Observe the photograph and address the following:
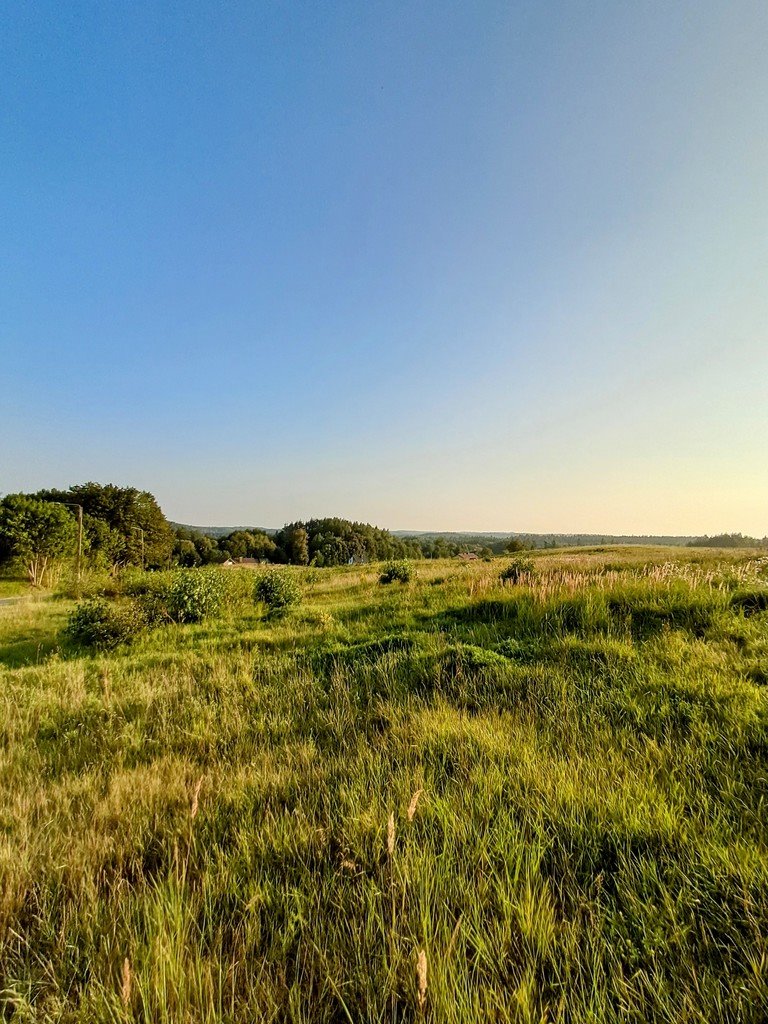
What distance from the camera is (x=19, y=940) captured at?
1797 millimetres

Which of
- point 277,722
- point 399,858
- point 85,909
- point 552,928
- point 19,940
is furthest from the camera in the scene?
point 277,722

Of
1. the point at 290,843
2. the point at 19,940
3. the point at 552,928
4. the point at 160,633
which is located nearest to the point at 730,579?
the point at 552,928

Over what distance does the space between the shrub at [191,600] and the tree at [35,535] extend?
22.7 metres

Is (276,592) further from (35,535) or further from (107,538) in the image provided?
(107,538)

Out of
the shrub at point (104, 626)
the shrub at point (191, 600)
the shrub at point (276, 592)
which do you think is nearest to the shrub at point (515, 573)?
the shrub at point (276, 592)

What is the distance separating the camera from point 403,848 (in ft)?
7.16

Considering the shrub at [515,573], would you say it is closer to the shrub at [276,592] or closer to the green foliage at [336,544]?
the shrub at [276,592]

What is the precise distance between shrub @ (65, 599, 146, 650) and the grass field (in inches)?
165

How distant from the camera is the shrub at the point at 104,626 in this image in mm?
9008

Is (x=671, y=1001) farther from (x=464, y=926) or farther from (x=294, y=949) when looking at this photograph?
(x=294, y=949)

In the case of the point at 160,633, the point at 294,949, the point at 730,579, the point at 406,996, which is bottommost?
the point at 160,633

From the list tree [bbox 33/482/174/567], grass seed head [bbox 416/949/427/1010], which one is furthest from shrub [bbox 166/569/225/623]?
tree [bbox 33/482/174/567]

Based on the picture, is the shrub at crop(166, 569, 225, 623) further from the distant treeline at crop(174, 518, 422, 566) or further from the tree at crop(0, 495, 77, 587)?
the distant treeline at crop(174, 518, 422, 566)

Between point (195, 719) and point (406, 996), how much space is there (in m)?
3.70
